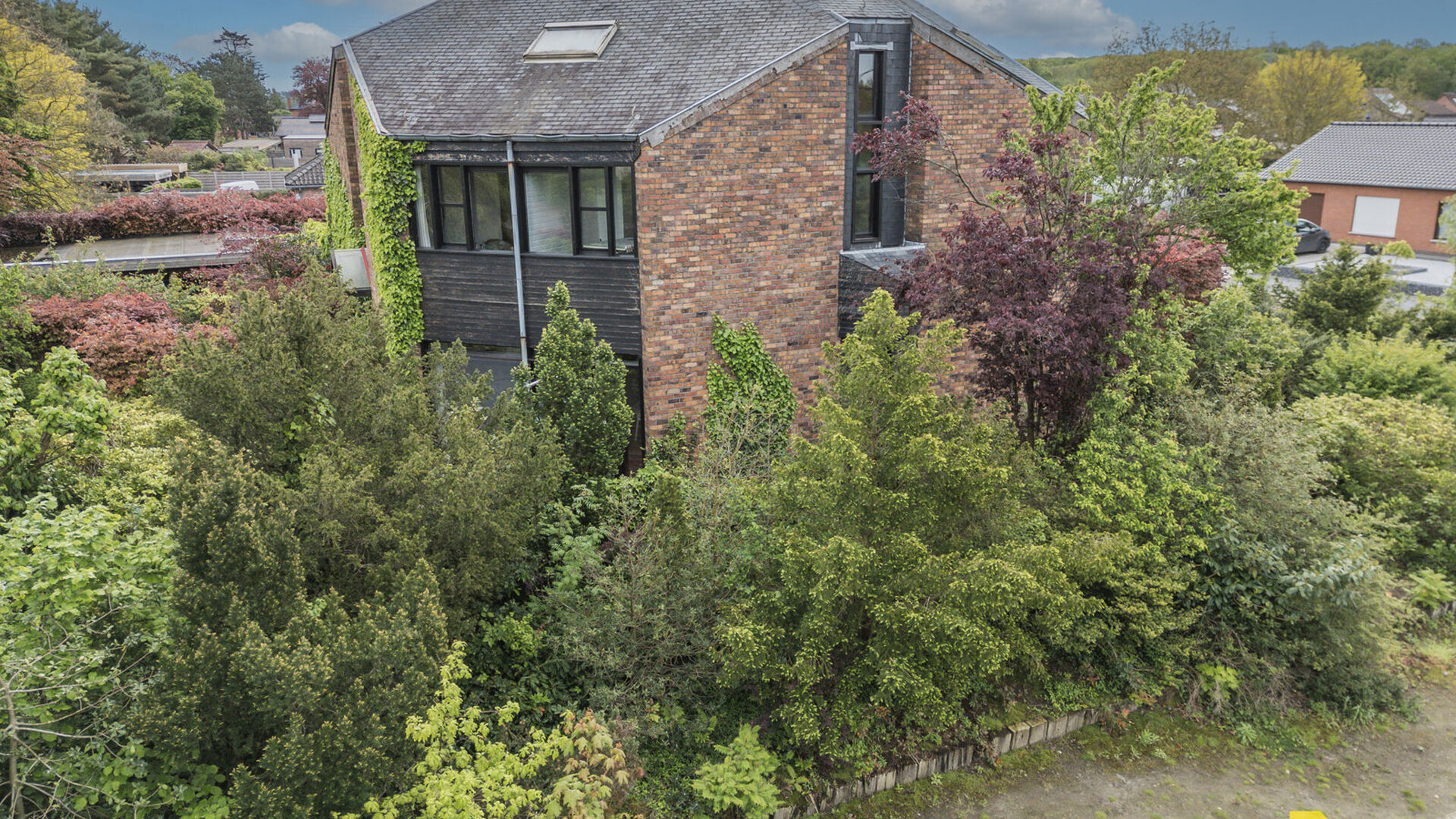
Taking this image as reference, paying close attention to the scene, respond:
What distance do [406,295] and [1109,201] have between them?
12966 mm

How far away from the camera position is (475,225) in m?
16.9

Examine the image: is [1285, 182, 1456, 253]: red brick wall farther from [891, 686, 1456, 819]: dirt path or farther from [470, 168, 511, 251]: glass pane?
[470, 168, 511, 251]: glass pane

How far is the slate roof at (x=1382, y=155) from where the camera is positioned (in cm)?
4403

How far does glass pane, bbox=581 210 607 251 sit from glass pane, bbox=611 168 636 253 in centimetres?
30

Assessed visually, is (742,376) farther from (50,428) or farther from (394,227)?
(50,428)

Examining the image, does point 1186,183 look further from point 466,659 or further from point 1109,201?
point 466,659

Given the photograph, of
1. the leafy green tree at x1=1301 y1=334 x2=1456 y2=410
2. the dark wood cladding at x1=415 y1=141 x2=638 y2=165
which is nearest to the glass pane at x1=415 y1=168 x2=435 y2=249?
the dark wood cladding at x1=415 y1=141 x2=638 y2=165

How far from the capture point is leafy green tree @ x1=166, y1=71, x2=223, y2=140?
82188 millimetres

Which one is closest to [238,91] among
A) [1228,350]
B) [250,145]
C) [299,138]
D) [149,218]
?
[250,145]

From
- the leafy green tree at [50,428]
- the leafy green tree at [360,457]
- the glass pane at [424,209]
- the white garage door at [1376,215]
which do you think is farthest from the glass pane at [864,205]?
the white garage door at [1376,215]

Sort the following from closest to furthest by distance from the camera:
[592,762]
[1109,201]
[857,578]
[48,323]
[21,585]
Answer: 1. [21,585]
2. [592,762]
3. [857,578]
4. [1109,201]
5. [48,323]

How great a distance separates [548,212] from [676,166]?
2.86 metres

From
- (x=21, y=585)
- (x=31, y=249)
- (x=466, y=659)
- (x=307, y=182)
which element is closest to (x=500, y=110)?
(x=466, y=659)

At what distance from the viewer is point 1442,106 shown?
86875 millimetres
